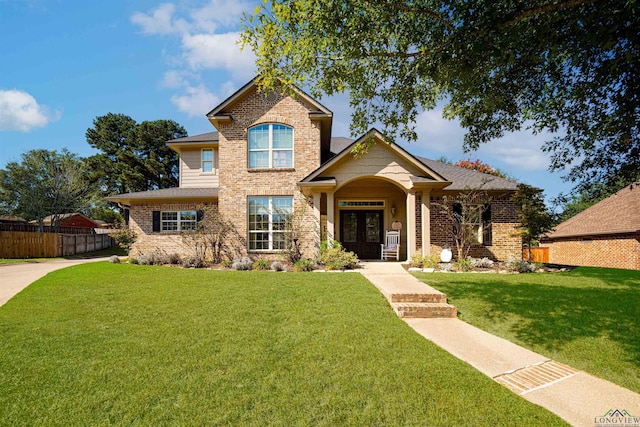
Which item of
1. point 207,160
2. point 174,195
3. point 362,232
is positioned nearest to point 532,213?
point 362,232

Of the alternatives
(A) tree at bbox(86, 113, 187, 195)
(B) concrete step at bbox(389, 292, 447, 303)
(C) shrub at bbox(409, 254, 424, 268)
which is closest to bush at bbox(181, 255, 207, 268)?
(C) shrub at bbox(409, 254, 424, 268)

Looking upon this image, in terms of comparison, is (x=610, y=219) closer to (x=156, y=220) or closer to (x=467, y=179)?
(x=467, y=179)

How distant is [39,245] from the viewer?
64.2 ft

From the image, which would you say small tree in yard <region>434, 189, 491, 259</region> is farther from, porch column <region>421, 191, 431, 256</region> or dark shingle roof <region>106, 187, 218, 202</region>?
dark shingle roof <region>106, 187, 218, 202</region>

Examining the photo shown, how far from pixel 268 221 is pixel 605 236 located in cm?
2033

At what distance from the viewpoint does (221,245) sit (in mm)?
13617

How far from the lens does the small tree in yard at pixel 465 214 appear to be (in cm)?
1209

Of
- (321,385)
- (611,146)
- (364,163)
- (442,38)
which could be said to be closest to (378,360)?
(321,385)

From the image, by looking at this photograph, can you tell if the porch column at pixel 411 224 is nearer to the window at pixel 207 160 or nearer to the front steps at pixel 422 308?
the front steps at pixel 422 308

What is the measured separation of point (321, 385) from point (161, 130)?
43.6 m

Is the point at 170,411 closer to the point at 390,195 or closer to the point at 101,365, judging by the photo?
the point at 101,365

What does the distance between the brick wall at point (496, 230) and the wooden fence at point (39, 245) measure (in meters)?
22.2

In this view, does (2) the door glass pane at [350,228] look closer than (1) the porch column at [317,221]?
No

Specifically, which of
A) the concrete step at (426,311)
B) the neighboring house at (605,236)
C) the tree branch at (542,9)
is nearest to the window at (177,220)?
the concrete step at (426,311)
